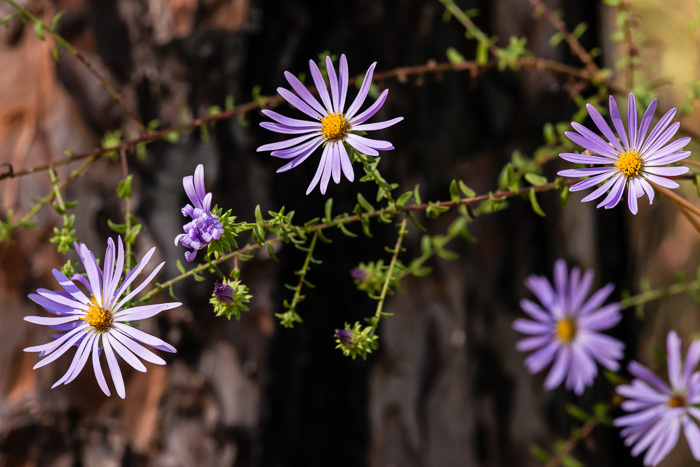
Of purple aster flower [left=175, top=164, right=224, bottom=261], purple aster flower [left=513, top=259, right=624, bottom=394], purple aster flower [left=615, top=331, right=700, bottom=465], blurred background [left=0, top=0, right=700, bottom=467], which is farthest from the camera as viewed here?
purple aster flower [left=513, top=259, right=624, bottom=394]

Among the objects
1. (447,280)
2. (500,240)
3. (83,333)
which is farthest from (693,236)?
(83,333)

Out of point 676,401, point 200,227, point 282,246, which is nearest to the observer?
point 200,227

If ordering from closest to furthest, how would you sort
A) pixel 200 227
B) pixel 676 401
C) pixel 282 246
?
pixel 200 227 < pixel 676 401 < pixel 282 246

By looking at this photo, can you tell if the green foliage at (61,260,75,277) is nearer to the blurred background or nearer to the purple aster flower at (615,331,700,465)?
the blurred background

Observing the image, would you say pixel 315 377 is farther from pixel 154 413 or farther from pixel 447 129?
pixel 447 129

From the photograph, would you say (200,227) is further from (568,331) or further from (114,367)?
(568,331)

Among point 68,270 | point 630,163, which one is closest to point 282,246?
point 68,270

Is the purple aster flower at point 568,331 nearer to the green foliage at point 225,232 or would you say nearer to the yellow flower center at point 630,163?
the yellow flower center at point 630,163

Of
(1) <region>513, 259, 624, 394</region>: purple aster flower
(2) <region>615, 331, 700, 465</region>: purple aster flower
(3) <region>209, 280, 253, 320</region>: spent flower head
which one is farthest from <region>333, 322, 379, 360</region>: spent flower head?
(1) <region>513, 259, 624, 394</region>: purple aster flower
